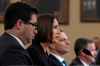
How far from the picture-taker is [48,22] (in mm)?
2906

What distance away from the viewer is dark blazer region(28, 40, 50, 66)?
2.76 metres

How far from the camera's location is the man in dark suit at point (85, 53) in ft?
12.1

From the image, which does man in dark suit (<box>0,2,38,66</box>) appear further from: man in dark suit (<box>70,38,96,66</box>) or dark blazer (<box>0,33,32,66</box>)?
man in dark suit (<box>70,38,96,66</box>)

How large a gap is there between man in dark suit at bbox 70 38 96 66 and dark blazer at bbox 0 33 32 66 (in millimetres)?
1298

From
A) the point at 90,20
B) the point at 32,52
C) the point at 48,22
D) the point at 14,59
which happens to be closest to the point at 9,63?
the point at 14,59

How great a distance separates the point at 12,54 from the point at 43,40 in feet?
1.90

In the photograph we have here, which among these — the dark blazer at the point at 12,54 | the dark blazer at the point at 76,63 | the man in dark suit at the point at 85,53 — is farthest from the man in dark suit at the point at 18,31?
the man in dark suit at the point at 85,53

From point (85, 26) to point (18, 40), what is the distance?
2.82 meters

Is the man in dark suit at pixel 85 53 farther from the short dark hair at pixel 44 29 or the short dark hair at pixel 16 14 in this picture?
the short dark hair at pixel 16 14

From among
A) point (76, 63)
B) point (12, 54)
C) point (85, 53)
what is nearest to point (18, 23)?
point (12, 54)

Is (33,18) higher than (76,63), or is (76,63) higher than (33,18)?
(33,18)

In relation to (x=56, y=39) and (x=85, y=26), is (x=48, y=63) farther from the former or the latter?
(x=85, y=26)

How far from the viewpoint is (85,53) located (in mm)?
3744

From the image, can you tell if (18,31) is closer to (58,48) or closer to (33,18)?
(33,18)
